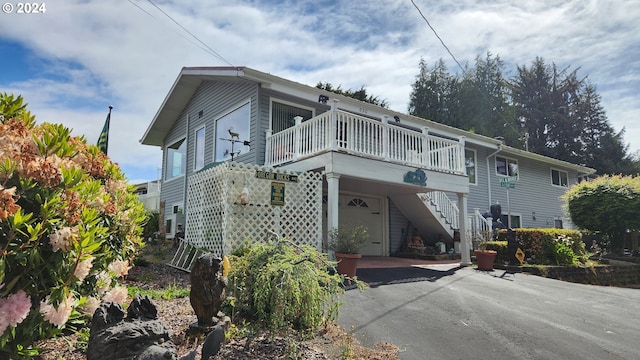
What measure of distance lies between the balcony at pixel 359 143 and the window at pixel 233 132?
1167 mm

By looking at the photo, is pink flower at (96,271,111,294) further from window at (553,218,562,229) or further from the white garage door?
window at (553,218,562,229)

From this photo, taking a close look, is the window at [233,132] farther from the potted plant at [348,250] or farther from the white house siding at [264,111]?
the potted plant at [348,250]

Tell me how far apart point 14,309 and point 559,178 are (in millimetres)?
24058

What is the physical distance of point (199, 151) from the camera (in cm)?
1336

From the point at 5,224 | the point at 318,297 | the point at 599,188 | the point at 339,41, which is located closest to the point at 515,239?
the point at 599,188

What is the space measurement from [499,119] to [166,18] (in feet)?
106

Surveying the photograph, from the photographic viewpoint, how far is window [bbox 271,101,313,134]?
417 inches

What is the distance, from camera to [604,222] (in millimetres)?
13578

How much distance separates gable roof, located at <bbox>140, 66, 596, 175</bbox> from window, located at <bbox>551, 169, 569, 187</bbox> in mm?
1014

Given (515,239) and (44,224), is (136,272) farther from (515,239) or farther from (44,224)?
(515,239)

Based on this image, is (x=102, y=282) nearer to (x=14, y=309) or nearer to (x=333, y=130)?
(x=14, y=309)

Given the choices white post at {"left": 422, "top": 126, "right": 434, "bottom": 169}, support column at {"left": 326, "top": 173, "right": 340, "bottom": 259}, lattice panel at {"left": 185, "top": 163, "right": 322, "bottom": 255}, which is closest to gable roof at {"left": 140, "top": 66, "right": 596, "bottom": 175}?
white post at {"left": 422, "top": 126, "right": 434, "bottom": 169}

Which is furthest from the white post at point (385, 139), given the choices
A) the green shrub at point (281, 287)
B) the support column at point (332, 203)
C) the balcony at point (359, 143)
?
the green shrub at point (281, 287)

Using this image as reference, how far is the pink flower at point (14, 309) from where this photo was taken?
2.26 meters
